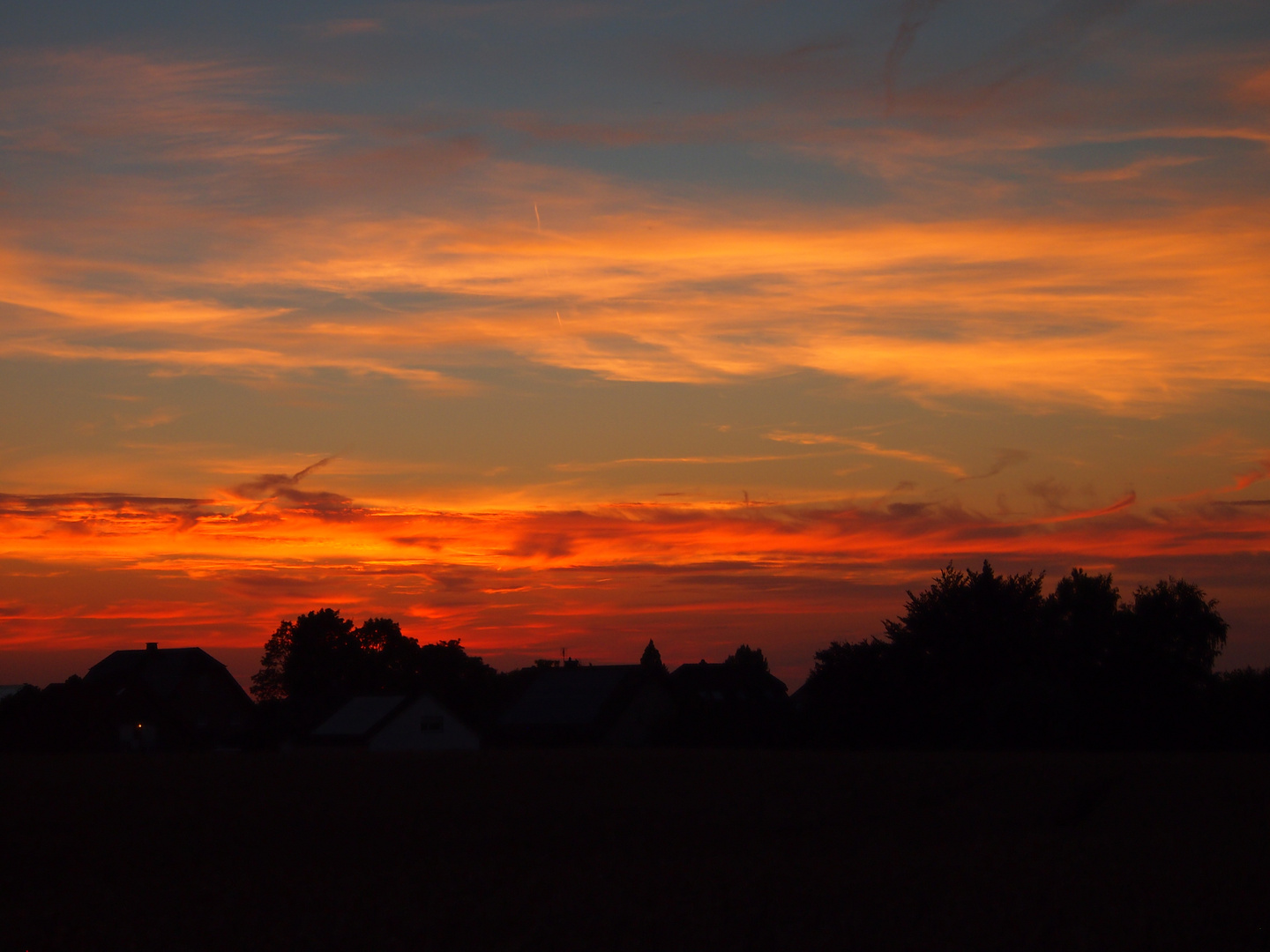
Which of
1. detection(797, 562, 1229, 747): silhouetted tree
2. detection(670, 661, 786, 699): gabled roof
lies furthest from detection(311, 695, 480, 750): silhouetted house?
detection(797, 562, 1229, 747): silhouetted tree

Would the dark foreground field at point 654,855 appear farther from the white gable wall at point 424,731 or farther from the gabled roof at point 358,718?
the gabled roof at point 358,718

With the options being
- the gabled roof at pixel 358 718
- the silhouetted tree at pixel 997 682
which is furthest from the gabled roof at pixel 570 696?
the silhouetted tree at pixel 997 682

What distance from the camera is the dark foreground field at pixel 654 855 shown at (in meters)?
17.9

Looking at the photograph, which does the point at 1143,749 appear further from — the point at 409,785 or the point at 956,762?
the point at 409,785

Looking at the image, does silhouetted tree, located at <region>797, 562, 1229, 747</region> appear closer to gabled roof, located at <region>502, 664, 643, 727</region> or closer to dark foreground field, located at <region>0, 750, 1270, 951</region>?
dark foreground field, located at <region>0, 750, 1270, 951</region>

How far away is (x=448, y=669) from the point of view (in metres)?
139

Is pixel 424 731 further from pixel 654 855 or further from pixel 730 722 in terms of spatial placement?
pixel 654 855

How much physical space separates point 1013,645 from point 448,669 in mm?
87661

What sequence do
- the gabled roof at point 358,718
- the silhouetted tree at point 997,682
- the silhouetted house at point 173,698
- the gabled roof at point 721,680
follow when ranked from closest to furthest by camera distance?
the silhouetted tree at point 997,682 < the silhouetted house at point 173,698 < the gabled roof at point 358,718 < the gabled roof at point 721,680

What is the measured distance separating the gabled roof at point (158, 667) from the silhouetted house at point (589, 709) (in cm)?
2257

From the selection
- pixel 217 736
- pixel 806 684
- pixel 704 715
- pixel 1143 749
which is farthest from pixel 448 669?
pixel 1143 749

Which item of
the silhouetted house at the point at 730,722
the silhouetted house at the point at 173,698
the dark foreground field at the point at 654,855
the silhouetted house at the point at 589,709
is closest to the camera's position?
the dark foreground field at the point at 654,855

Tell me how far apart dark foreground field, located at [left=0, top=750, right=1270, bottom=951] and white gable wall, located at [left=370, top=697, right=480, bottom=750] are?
41645 mm

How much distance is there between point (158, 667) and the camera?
92188 millimetres
